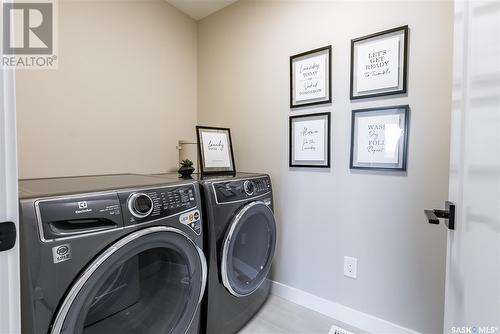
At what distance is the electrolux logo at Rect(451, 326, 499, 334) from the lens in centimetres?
62

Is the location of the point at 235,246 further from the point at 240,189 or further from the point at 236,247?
the point at 240,189

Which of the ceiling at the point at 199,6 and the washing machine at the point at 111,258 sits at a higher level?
the ceiling at the point at 199,6

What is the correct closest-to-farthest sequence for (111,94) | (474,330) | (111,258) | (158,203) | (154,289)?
(474,330) → (111,258) → (158,203) → (154,289) → (111,94)

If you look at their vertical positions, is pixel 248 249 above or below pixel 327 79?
below

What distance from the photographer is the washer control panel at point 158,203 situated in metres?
0.93

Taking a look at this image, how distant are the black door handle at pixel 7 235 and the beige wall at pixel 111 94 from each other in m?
1.09

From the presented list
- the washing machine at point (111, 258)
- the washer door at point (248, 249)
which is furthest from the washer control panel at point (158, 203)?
the washer door at point (248, 249)

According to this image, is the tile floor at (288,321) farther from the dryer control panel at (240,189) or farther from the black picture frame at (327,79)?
the black picture frame at (327,79)

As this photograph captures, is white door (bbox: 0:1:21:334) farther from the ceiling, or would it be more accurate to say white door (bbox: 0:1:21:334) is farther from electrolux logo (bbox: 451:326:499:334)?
the ceiling

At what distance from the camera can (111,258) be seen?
848 millimetres

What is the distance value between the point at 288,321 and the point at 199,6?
261cm

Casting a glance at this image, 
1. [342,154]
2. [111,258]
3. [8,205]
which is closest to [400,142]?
[342,154]

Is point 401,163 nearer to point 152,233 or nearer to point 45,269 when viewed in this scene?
point 152,233

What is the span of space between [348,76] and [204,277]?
1.47 metres
